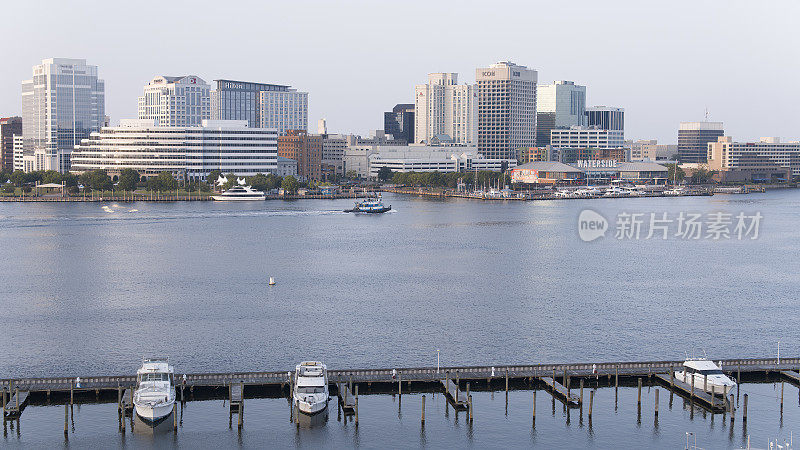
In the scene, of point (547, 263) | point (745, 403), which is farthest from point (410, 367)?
point (547, 263)

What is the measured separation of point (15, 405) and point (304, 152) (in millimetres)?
159040

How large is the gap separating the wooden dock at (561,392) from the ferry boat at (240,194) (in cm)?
10764

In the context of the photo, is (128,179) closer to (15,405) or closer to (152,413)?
(15,405)

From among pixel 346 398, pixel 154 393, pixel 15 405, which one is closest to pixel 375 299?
pixel 346 398

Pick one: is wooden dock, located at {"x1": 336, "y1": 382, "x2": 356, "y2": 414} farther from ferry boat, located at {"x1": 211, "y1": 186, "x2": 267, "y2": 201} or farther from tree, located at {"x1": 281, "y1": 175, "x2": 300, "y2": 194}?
tree, located at {"x1": 281, "y1": 175, "x2": 300, "y2": 194}

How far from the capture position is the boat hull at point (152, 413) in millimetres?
30078

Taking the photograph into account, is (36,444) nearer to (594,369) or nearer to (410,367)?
(410,367)

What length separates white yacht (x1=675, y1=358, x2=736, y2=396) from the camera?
106 feet

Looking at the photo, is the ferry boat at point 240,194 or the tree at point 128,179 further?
the ferry boat at point 240,194

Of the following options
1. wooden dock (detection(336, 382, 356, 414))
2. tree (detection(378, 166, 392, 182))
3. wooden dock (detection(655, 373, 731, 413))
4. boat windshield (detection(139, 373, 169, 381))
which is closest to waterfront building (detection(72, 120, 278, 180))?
tree (detection(378, 166, 392, 182))

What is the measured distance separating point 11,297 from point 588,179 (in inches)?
6024

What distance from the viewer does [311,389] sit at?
31.3 metres

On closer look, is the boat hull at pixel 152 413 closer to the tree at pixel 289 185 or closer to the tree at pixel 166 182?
the tree at pixel 166 182

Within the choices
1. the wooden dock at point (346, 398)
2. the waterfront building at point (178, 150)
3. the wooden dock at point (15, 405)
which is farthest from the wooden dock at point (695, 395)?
the waterfront building at point (178, 150)
